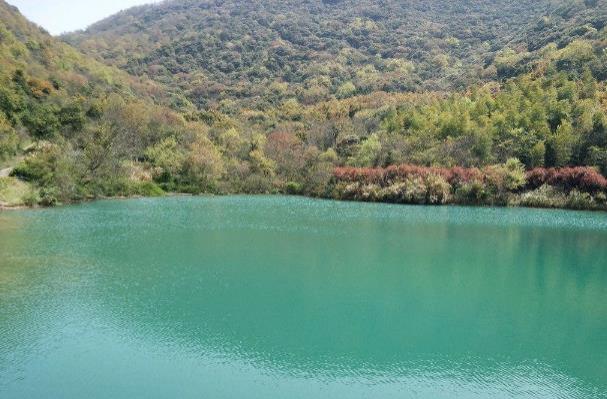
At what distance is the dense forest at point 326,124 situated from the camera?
5325 centimetres

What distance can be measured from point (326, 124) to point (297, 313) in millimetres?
60106

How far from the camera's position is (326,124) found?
77625 millimetres

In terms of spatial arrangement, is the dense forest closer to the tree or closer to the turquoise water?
the tree

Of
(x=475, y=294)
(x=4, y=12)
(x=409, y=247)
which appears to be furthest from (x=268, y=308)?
(x=4, y=12)

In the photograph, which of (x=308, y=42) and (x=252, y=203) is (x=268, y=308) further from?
(x=308, y=42)

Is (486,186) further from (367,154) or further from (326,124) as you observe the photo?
(326,124)

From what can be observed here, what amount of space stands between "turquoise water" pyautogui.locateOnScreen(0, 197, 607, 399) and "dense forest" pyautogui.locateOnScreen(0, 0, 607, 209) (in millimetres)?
16899

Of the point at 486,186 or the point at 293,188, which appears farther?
the point at 293,188

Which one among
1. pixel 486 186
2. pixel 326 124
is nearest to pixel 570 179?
pixel 486 186

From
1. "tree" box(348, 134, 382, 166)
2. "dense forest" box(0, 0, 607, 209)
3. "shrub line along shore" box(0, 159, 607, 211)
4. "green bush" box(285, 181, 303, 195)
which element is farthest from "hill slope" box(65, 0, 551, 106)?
"shrub line along shore" box(0, 159, 607, 211)

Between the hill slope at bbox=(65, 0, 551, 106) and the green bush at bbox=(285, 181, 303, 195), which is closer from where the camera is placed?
the green bush at bbox=(285, 181, 303, 195)

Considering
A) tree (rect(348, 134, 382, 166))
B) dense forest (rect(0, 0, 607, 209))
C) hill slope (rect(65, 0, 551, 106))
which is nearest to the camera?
dense forest (rect(0, 0, 607, 209))

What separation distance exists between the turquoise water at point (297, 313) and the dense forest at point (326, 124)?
55.4ft

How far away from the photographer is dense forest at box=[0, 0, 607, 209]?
2096 inches
